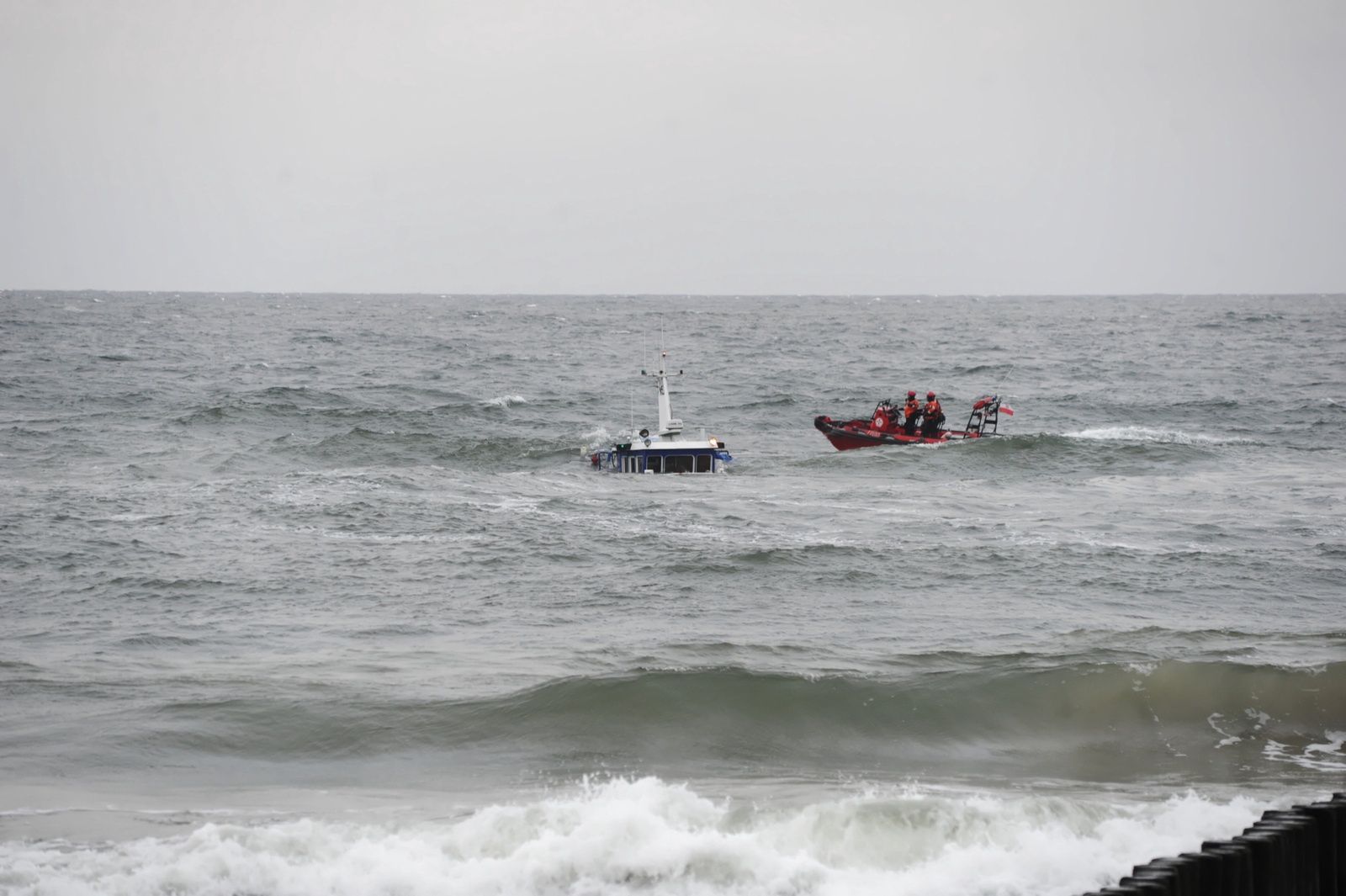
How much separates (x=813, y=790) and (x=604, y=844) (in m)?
2.13

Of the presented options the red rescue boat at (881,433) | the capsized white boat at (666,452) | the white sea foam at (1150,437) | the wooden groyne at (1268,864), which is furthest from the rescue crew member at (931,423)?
the wooden groyne at (1268,864)

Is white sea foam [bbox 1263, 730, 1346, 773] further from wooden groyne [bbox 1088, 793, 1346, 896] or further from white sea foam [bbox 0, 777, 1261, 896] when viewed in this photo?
wooden groyne [bbox 1088, 793, 1346, 896]

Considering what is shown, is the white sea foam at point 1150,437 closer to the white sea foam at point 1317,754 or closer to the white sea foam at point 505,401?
the white sea foam at point 505,401

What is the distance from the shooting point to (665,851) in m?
8.54

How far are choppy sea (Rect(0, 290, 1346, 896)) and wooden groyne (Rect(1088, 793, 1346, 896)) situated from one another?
1.95 m

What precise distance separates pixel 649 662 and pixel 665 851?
4.82 m

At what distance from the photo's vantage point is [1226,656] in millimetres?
13562

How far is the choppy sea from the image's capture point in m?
8.75

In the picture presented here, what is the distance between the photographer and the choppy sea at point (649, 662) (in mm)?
8750

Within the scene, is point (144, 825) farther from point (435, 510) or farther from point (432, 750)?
point (435, 510)

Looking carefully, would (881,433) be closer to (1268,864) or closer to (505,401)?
(505,401)

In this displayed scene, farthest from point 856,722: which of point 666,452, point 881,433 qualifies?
point 881,433

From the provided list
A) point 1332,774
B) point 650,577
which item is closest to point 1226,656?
point 1332,774

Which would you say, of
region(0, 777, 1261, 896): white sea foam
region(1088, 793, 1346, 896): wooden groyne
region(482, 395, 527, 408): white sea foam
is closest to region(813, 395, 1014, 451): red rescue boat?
region(482, 395, 527, 408): white sea foam
